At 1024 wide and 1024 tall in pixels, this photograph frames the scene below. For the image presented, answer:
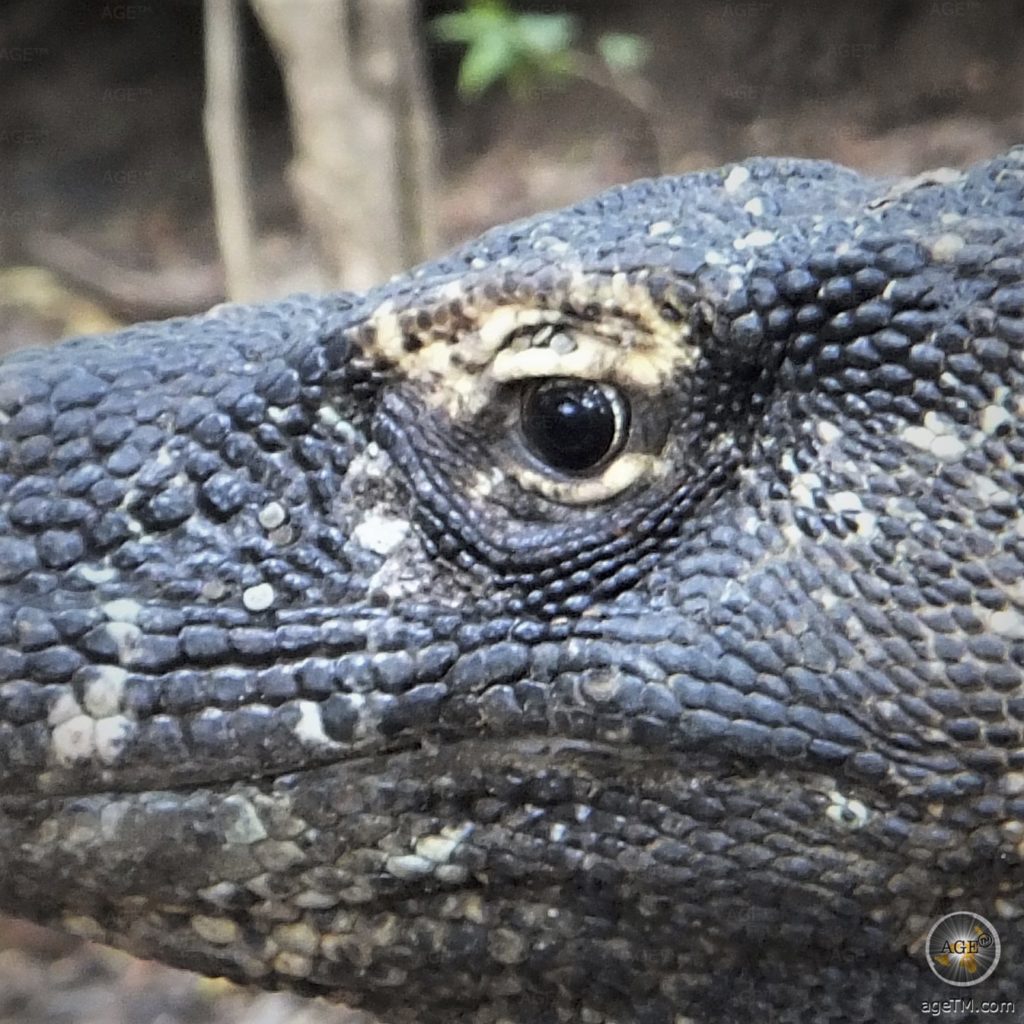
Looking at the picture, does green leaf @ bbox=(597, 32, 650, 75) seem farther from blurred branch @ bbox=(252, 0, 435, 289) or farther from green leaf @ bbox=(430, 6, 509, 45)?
blurred branch @ bbox=(252, 0, 435, 289)

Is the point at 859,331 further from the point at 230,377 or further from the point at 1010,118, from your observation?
the point at 1010,118

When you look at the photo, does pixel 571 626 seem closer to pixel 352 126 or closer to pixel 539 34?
pixel 352 126

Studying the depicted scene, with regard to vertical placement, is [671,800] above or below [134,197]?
below

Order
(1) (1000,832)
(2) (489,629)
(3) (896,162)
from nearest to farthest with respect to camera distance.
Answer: (1) (1000,832) → (2) (489,629) → (3) (896,162)

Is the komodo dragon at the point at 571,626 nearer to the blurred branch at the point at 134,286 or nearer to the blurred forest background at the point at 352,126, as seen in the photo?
the blurred forest background at the point at 352,126

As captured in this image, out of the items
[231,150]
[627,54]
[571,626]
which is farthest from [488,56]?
[571,626]

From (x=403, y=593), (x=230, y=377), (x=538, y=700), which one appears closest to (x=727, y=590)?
(x=538, y=700)

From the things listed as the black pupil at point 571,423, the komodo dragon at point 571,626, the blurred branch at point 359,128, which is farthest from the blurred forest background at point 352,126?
the black pupil at point 571,423
